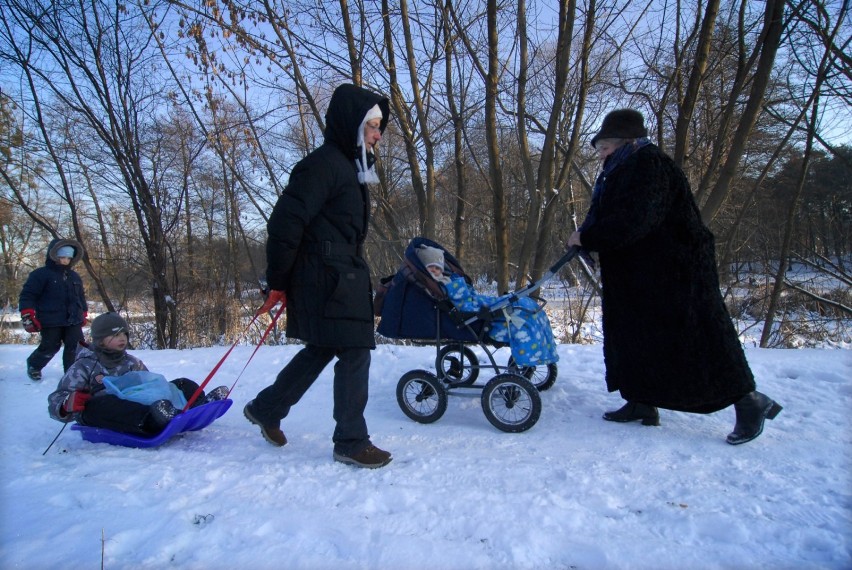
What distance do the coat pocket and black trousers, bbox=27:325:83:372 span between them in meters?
4.79

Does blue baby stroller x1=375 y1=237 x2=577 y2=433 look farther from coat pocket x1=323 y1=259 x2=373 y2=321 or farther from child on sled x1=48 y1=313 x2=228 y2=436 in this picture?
child on sled x1=48 y1=313 x2=228 y2=436

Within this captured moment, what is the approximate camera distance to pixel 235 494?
235cm

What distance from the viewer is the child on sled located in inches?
120

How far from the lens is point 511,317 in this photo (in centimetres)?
361

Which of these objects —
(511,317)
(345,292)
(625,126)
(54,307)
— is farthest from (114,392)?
(54,307)

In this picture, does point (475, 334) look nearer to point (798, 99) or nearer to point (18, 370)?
point (18, 370)

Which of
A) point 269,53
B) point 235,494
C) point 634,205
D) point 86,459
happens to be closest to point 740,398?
point 634,205

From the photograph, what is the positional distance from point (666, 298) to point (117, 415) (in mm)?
3306

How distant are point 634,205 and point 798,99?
6.78 m

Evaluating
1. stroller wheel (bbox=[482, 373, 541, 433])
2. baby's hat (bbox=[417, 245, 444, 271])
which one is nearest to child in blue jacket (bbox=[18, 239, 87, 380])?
baby's hat (bbox=[417, 245, 444, 271])

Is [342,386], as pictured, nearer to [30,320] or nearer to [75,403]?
[75,403]

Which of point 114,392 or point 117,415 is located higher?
point 114,392

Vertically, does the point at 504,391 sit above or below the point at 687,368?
below

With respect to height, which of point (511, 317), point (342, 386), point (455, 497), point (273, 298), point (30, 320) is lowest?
point (455, 497)
